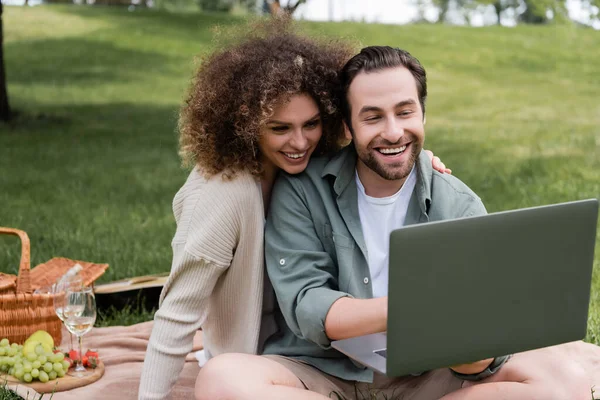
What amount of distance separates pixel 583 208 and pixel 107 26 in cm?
1575

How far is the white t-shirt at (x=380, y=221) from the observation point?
3.05m

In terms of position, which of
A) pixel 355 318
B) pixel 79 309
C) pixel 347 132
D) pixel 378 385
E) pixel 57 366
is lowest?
pixel 57 366

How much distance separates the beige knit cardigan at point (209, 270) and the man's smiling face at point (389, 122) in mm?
435

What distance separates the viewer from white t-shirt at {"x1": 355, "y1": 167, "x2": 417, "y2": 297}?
3.05 m

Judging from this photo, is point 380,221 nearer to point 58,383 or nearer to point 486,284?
point 486,284

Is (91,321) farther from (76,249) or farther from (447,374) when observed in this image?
(76,249)

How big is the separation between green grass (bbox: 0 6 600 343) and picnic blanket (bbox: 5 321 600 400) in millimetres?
405

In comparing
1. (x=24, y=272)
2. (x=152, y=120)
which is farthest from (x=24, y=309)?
(x=152, y=120)

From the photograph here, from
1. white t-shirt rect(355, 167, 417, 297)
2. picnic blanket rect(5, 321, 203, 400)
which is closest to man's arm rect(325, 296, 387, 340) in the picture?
white t-shirt rect(355, 167, 417, 297)

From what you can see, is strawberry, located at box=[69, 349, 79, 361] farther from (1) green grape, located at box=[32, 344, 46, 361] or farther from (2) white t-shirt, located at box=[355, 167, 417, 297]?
(2) white t-shirt, located at box=[355, 167, 417, 297]

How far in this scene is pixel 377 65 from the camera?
304cm

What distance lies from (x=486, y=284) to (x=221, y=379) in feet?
2.99

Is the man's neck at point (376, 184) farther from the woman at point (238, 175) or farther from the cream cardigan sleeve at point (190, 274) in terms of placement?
the cream cardigan sleeve at point (190, 274)

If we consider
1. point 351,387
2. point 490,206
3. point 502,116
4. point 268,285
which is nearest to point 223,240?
point 268,285
